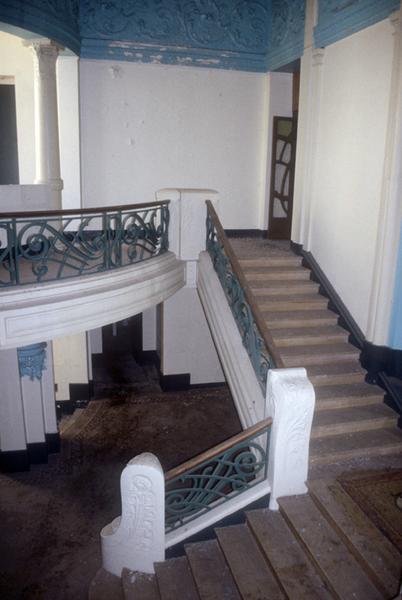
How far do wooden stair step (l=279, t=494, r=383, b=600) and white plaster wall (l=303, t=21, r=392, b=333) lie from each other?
2556 mm

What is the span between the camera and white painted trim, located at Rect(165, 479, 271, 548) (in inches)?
168

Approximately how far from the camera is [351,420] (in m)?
5.06

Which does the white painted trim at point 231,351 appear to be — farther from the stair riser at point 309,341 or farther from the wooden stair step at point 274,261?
the wooden stair step at point 274,261

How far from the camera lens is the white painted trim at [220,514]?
4.27 meters

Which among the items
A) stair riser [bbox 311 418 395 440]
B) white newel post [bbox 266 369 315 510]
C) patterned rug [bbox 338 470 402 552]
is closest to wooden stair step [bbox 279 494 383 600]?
white newel post [bbox 266 369 315 510]

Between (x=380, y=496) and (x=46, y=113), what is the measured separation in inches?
259

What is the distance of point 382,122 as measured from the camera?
546 centimetres

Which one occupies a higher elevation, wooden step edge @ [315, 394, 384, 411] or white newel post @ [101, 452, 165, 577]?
wooden step edge @ [315, 394, 384, 411]

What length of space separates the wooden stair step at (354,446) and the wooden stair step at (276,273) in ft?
8.84

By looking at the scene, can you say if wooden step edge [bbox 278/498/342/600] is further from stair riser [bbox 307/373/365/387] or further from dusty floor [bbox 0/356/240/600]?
dusty floor [bbox 0/356/240/600]

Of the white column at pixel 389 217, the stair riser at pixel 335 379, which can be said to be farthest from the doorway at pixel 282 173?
the stair riser at pixel 335 379

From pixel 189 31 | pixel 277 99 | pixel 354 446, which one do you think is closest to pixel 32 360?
pixel 354 446

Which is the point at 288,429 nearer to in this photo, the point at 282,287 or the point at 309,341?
the point at 309,341

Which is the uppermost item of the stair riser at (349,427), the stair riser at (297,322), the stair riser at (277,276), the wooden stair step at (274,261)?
the wooden stair step at (274,261)
